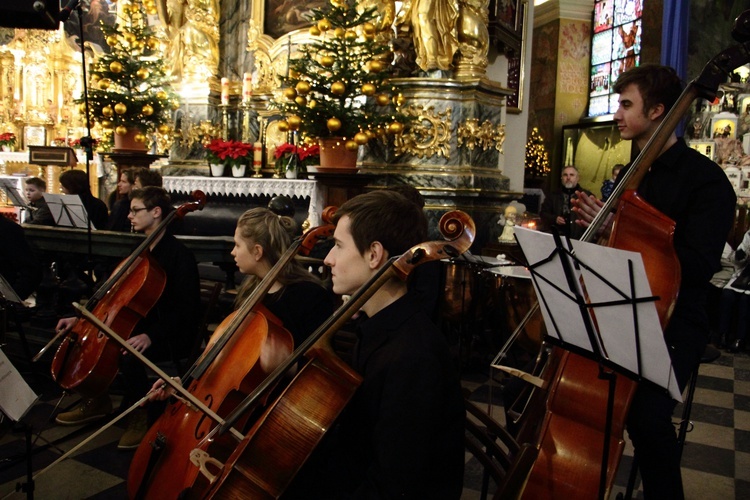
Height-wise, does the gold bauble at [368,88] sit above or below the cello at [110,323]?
above

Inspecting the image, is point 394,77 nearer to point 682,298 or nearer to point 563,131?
point 682,298

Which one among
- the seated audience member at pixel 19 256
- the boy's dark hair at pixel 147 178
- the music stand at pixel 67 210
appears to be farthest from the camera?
the boy's dark hair at pixel 147 178

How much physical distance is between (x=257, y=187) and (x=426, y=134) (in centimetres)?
211

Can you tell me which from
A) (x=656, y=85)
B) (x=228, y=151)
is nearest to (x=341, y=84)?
(x=228, y=151)

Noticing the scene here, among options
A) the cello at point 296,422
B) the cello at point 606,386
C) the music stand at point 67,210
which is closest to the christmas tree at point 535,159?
the music stand at point 67,210

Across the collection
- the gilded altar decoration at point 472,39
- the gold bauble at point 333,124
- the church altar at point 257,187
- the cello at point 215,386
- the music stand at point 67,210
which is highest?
the gilded altar decoration at point 472,39

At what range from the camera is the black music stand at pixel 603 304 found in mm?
1657

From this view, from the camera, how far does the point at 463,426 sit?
1615 millimetres

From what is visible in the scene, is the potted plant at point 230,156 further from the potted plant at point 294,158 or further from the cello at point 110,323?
the cello at point 110,323

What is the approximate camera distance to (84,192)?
6203 mm

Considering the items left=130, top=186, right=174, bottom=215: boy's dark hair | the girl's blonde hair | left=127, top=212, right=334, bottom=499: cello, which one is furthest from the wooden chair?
left=130, top=186, right=174, bottom=215: boy's dark hair

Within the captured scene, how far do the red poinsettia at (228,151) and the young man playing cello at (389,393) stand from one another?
633 centimetres

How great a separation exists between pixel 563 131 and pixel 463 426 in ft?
52.3

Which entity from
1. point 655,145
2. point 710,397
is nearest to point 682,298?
point 655,145
